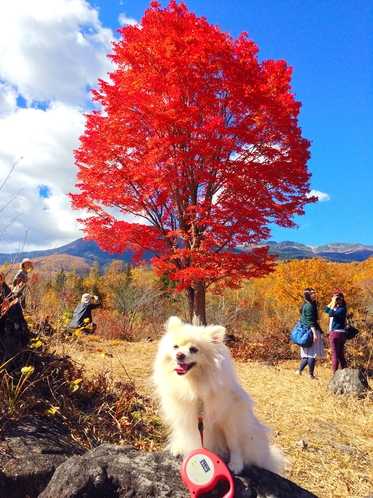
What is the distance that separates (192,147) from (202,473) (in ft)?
29.4

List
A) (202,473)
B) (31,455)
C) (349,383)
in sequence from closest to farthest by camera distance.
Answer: (202,473), (31,455), (349,383)

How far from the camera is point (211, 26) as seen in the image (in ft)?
35.1

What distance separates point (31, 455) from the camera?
2.63 metres

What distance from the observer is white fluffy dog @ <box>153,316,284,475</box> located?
237 centimetres

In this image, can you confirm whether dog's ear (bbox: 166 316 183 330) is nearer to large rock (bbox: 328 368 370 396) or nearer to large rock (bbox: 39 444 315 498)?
large rock (bbox: 39 444 315 498)

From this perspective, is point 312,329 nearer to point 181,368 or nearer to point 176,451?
point 176,451

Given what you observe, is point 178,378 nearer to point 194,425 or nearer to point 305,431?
point 194,425

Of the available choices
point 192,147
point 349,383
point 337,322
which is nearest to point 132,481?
point 349,383

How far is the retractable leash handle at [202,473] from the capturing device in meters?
2.00

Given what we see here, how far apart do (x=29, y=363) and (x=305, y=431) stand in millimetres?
3652

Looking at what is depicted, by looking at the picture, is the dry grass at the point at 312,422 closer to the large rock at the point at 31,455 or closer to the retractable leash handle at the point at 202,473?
the large rock at the point at 31,455

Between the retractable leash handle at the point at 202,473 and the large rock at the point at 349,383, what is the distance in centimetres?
487

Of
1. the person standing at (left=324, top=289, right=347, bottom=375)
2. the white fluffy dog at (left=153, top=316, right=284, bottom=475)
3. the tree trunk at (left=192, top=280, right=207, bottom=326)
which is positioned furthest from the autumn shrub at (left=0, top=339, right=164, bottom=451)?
the tree trunk at (left=192, top=280, right=207, bottom=326)

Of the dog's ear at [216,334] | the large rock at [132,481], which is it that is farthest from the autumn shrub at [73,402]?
the dog's ear at [216,334]
